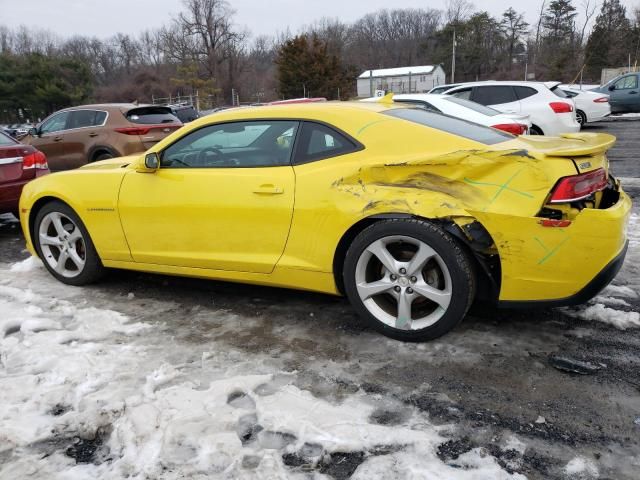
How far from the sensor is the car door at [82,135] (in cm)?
888

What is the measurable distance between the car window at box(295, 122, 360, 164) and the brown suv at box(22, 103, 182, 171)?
6128 mm

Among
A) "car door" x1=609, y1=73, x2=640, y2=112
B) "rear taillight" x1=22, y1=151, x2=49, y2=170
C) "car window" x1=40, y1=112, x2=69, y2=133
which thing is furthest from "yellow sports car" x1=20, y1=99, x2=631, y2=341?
"car door" x1=609, y1=73, x2=640, y2=112

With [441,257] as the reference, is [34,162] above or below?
above

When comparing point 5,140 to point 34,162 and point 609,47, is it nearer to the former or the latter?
point 34,162

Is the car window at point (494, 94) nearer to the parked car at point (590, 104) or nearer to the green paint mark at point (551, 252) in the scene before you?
the parked car at point (590, 104)

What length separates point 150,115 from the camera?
9.12m

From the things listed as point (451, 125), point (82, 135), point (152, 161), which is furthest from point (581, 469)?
point (82, 135)

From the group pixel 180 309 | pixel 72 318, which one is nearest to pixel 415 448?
pixel 180 309

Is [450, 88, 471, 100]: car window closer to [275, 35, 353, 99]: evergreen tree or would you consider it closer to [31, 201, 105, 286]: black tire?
[31, 201, 105, 286]: black tire

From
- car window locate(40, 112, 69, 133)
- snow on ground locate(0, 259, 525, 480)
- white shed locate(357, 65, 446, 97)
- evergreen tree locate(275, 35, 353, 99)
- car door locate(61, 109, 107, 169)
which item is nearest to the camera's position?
snow on ground locate(0, 259, 525, 480)

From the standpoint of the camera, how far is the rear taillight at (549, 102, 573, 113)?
1056cm

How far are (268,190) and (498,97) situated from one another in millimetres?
9259

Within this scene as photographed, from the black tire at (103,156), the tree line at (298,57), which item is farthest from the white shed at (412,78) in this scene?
the black tire at (103,156)

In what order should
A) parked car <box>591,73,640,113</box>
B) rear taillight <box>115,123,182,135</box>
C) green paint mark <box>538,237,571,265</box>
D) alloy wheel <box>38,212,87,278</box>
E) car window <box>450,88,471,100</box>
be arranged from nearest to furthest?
green paint mark <box>538,237,571,265</box> < alloy wheel <box>38,212,87,278</box> < rear taillight <box>115,123,182,135</box> < car window <box>450,88,471,100</box> < parked car <box>591,73,640,113</box>
